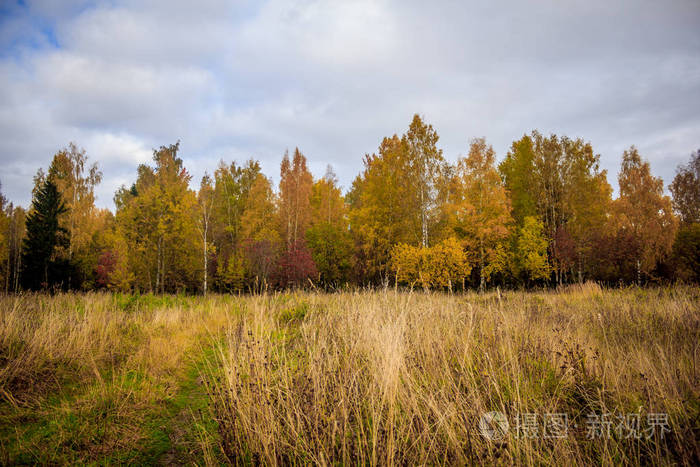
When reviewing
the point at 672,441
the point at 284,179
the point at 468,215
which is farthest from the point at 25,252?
the point at 672,441

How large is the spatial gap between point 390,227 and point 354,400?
690 inches

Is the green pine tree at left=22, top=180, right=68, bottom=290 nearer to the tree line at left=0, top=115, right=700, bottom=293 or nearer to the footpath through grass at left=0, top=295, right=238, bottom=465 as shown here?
the tree line at left=0, top=115, right=700, bottom=293

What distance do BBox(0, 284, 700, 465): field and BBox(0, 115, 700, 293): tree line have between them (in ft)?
42.6

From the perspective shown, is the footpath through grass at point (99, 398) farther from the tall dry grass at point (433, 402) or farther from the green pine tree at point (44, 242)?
the green pine tree at point (44, 242)

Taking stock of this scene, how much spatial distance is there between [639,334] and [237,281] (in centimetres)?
2243

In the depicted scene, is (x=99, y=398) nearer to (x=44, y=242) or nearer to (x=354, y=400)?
(x=354, y=400)

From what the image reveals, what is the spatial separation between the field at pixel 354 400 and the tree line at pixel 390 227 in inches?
511

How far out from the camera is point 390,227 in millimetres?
19500

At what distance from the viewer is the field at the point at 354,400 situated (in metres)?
1.99

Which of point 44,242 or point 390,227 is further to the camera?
point 44,242

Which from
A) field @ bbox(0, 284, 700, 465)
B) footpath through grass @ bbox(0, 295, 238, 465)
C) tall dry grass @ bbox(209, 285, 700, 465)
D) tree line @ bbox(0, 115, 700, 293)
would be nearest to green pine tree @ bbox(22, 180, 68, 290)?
tree line @ bbox(0, 115, 700, 293)

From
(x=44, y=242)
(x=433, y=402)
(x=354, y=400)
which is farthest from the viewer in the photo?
(x=44, y=242)

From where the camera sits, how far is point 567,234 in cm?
2078

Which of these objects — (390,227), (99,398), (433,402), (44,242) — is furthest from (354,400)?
(44,242)
